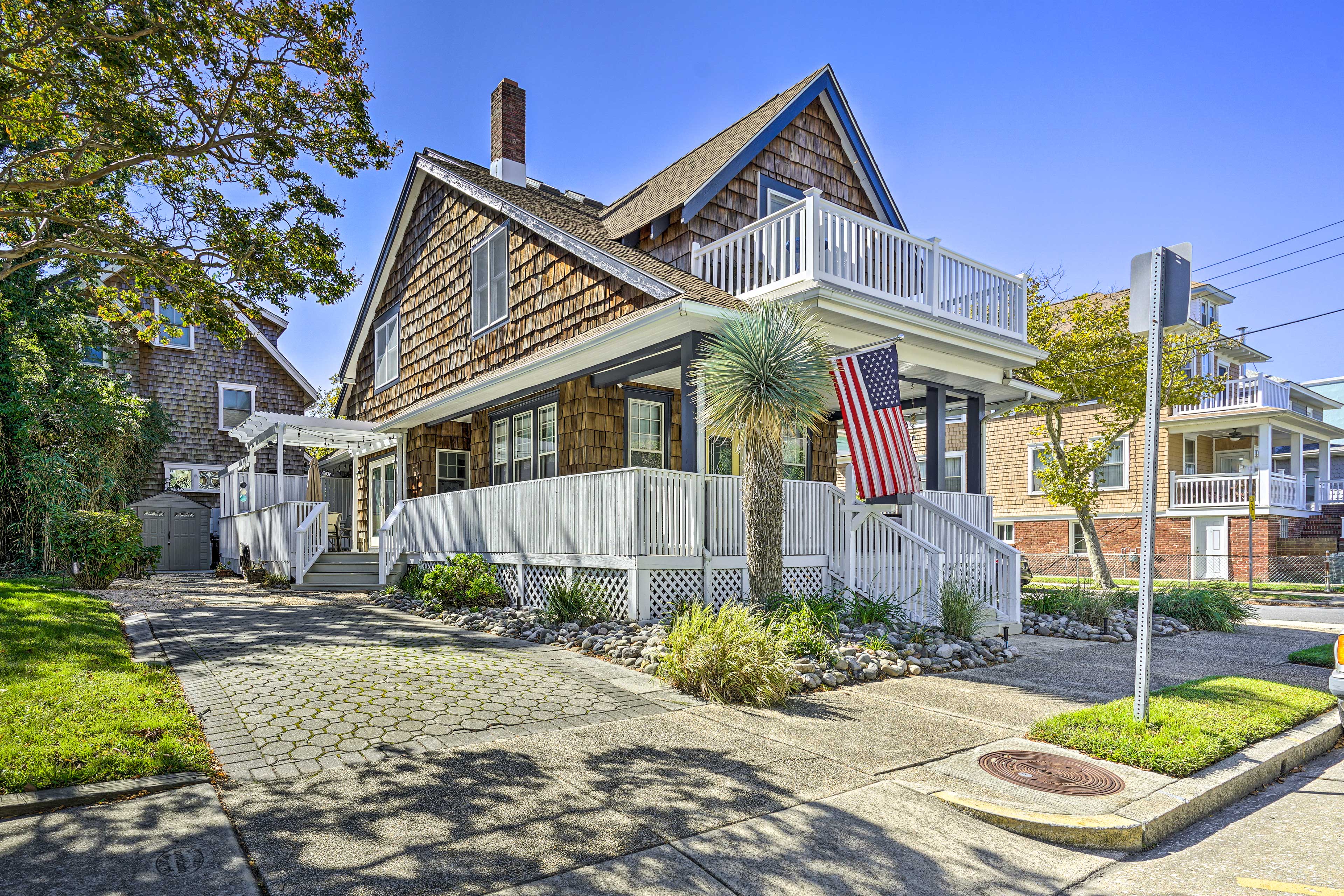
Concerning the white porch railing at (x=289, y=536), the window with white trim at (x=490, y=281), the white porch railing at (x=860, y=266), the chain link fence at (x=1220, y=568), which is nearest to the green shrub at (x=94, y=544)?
the white porch railing at (x=289, y=536)

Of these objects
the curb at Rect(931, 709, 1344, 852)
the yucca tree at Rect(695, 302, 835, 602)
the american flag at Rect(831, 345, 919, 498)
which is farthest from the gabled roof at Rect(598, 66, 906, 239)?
the curb at Rect(931, 709, 1344, 852)

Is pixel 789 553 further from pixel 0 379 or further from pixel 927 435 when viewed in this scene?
pixel 0 379

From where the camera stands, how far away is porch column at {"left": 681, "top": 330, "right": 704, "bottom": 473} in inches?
386

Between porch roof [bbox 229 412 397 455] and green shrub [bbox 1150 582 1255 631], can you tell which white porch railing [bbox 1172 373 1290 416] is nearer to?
green shrub [bbox 1150 582 1255 631]

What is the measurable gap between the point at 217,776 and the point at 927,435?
1069cm

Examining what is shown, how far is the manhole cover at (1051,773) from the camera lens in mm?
4492

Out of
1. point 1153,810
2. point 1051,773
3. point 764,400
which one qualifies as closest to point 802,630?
point 764,400

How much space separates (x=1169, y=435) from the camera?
26.8m

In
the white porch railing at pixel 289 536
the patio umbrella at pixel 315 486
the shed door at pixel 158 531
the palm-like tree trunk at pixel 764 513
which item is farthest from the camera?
the shed door at pixel 158 531

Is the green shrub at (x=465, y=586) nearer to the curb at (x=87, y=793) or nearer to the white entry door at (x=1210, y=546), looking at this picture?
the curb at (x=87, y=793)

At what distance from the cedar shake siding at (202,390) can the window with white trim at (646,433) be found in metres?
16.6

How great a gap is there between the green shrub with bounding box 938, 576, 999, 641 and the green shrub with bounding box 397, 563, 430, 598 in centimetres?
816

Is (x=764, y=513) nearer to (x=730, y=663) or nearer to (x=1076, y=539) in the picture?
(x=730, y=663)

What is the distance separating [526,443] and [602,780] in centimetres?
1092
